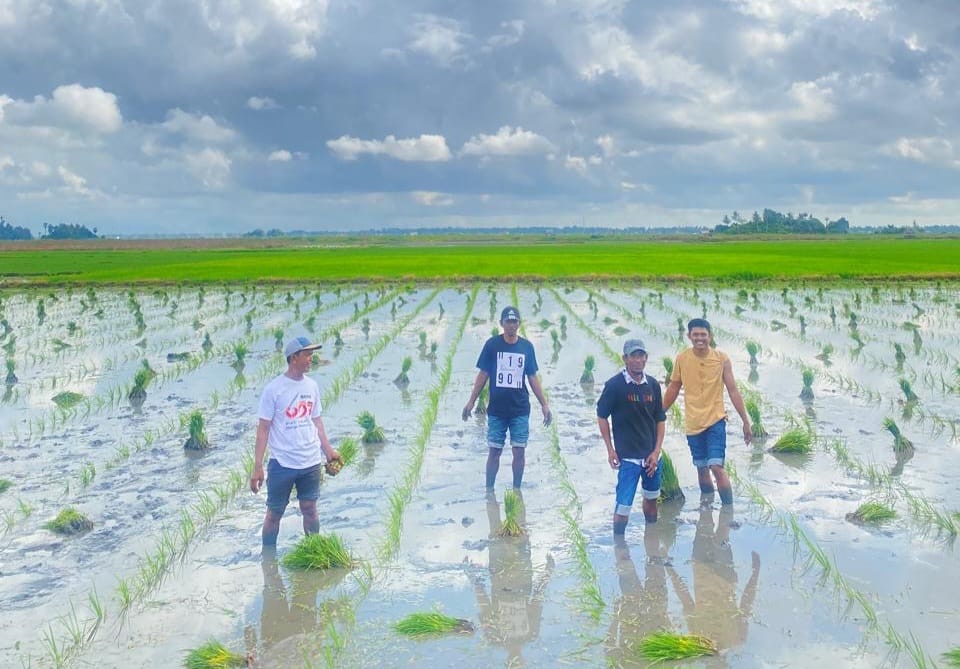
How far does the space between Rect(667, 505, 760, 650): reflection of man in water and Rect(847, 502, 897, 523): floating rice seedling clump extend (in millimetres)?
921

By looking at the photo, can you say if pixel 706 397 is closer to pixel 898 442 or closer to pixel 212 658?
pixel 898 442

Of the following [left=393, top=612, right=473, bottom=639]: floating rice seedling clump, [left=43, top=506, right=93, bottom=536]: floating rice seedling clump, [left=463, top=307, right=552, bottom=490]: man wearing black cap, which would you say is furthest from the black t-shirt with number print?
[left=43, top=506, right=93, bottom=536]: floating rice seedling clump

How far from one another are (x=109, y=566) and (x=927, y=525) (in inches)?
213

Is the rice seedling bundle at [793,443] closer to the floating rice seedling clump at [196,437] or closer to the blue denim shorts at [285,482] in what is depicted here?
the blue denim shorts at [285,482]

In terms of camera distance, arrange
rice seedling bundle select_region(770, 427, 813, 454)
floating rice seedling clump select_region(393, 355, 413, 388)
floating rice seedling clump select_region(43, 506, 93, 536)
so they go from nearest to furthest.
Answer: floating rice seedling clump select_region(43, 506, 93, 536) < rice seedling bundle select_region(770, 427, 813, 454) < floating rice seedling clump select_region(393, 355, 413, 388)

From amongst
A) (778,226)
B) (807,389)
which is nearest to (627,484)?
(807,389)

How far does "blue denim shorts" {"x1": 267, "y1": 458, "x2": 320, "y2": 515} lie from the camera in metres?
5.24

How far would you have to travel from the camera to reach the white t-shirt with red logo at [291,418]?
16.8ft

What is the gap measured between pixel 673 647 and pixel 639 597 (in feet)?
2.42

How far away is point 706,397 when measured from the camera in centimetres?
591

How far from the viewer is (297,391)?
517 centimetres

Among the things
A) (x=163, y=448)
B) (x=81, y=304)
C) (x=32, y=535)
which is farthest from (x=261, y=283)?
(x=32, y=535)

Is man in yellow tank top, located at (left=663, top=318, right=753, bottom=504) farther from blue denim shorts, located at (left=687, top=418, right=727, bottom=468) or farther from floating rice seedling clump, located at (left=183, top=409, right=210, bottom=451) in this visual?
floating rice seedling clump, located at (left=183, top=409, right=210, bottom=451)

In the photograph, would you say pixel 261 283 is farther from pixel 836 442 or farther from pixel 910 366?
pixel 836 442
